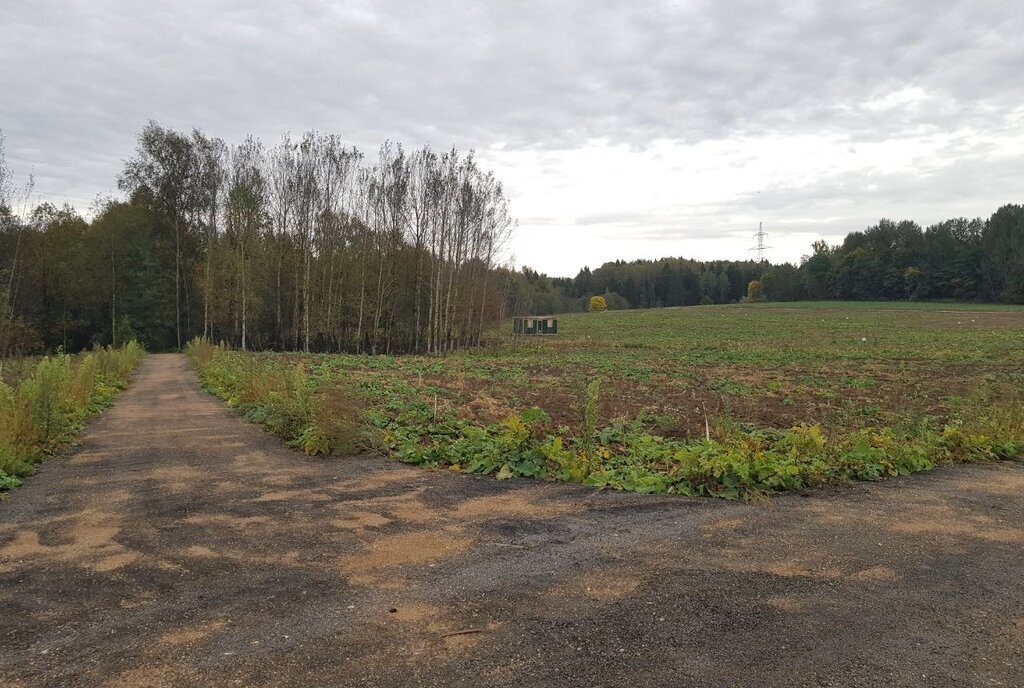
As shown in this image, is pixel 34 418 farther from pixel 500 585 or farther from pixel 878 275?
pixel 878 275

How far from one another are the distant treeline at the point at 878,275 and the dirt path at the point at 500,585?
192 feet

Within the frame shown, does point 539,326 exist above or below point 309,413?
above

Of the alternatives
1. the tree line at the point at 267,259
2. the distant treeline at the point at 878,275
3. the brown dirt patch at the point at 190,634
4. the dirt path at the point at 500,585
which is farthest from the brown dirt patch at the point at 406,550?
the distant treeline at the point at 878,275

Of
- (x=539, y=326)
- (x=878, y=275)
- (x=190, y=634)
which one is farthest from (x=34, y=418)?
(x=878, y=275)

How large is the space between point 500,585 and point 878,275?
119 m

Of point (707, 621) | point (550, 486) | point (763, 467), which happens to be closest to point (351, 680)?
point (707, 621)

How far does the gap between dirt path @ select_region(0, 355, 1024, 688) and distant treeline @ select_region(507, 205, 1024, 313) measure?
2305 inches

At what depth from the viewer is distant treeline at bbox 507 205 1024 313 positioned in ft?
303

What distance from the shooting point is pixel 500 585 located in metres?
4.36

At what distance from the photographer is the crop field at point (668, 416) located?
7.23m

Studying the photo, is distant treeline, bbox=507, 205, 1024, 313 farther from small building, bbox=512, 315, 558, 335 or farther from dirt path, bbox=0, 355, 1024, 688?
dirt path, bbox=0, 355, 1024, 688

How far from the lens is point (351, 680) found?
10.4 ft

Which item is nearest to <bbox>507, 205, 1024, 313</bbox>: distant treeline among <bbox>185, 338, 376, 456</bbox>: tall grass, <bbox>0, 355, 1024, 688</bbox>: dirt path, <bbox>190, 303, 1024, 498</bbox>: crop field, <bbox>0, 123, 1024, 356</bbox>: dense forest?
<bbox>0, 123, 1024, 356</bbox>: dense forest

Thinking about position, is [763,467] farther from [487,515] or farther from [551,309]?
[551,309]
